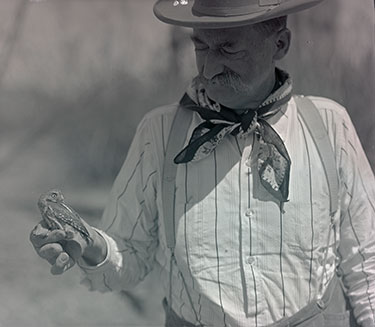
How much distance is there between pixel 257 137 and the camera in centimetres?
104

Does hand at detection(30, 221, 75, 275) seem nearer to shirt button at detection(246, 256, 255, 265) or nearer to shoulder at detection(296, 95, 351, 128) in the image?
shirt button at detection(246, 256, 255, 265)

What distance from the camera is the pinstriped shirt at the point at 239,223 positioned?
104 cm

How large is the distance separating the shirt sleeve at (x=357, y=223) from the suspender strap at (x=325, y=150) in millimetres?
16

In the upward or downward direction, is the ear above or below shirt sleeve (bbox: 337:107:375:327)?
above

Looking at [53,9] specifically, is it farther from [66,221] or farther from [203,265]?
[203,265]

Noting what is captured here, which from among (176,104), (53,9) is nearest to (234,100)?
(176,104)

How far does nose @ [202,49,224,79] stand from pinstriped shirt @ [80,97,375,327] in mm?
87

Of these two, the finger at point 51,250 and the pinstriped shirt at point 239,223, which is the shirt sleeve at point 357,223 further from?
the finger at point 51,250

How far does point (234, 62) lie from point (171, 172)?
18 centimetres

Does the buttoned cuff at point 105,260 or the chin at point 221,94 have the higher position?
the chin at point 221,94

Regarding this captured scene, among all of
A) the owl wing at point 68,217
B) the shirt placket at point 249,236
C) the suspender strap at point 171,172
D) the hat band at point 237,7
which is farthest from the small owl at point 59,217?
the hat band at point 237,7

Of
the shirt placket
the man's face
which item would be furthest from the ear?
the shirt placket

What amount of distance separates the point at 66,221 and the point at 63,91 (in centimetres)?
28

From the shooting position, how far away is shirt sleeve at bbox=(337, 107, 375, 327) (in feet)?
3.52
